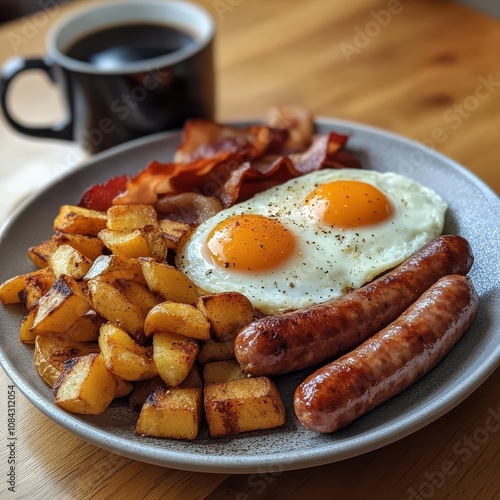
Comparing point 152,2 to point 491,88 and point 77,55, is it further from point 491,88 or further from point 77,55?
point 491,88

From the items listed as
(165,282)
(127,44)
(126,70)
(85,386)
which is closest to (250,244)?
(165,282)

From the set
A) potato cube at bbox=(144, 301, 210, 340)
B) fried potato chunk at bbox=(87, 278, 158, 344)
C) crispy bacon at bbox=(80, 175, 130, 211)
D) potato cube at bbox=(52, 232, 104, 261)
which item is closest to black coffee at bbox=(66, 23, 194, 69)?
crispy bacon at bbox=(80, 175, 130, 211)

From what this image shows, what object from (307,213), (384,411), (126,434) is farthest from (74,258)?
(384,411)

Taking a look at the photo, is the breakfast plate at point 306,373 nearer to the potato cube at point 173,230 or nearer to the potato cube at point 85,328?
the potato cube at point 85,328

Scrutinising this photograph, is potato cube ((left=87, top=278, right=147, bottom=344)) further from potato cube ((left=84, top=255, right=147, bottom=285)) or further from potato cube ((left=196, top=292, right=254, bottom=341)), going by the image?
potato cube ((left=196, top=292, right=254, bottom=341))

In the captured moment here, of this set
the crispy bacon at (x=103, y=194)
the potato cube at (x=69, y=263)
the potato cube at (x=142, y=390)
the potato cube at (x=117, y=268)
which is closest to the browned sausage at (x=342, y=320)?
the potato cube at (x=142, y=390)
